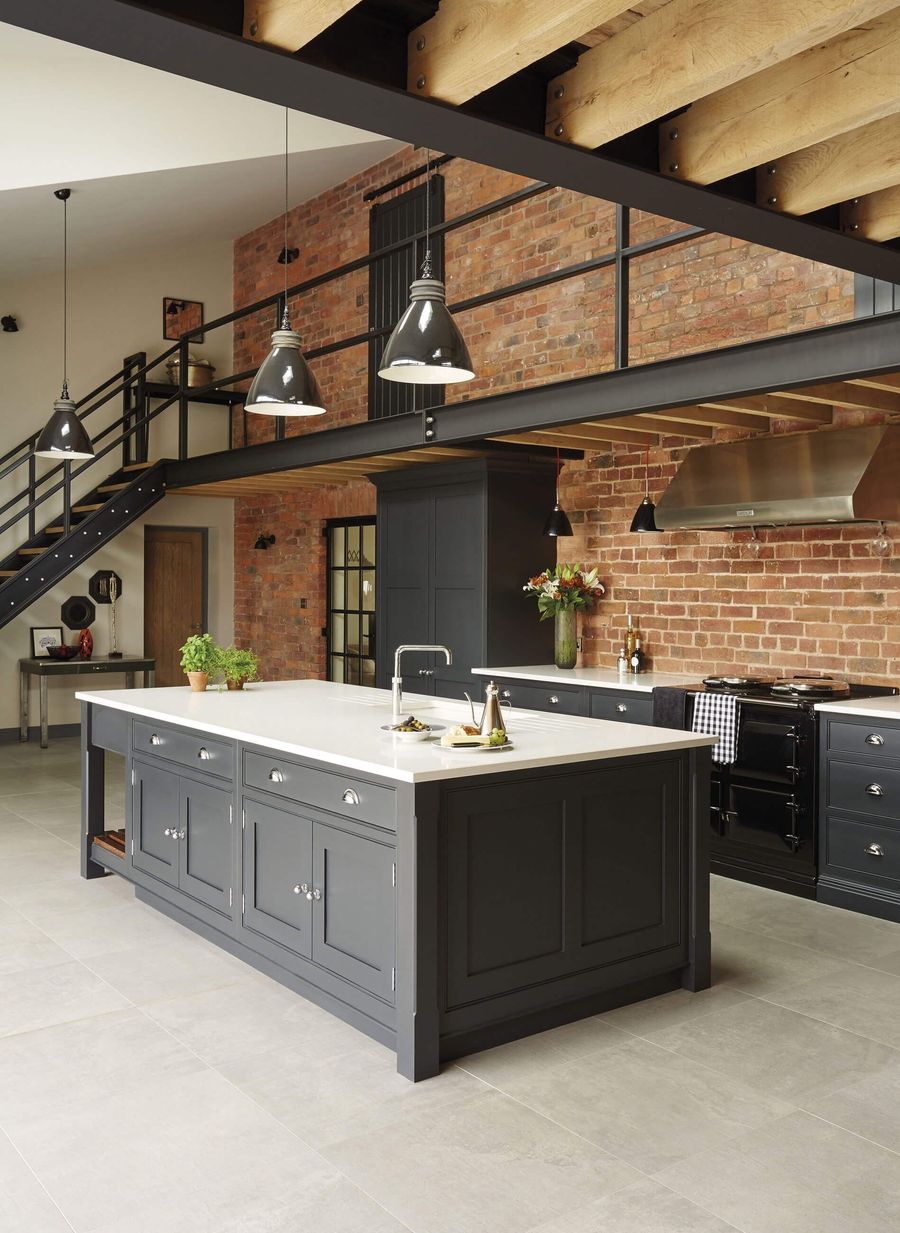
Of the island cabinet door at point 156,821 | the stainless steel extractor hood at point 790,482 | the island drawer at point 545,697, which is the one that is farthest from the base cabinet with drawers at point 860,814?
the island cabinet door at point 156,821

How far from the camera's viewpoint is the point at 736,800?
205 inches

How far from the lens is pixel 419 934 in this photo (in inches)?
121

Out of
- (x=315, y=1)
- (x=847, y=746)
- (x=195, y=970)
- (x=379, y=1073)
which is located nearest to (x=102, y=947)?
(x=195, y=970)

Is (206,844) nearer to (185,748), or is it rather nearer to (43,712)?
(185,748)

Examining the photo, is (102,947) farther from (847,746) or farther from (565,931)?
(847,746)

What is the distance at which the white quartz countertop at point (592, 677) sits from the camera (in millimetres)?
5836

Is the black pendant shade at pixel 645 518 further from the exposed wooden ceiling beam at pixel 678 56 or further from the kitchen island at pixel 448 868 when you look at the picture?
the exposed wooden ceiling beam at pixel 678 56

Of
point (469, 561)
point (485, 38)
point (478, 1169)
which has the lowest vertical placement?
point (478, 1169)

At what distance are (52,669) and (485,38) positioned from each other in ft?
26.8

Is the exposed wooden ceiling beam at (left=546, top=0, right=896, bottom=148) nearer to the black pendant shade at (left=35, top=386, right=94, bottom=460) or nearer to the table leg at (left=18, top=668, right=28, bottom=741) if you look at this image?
the black pendant shade at (left=35, top=386, right=94, bottom=460)

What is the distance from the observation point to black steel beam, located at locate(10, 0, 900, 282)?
1.79 metres

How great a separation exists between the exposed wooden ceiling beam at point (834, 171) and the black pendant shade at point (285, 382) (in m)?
1.93

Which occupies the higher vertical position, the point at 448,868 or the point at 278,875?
the point at 448,868

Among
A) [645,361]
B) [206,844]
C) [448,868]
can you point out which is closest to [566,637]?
[645,361]
